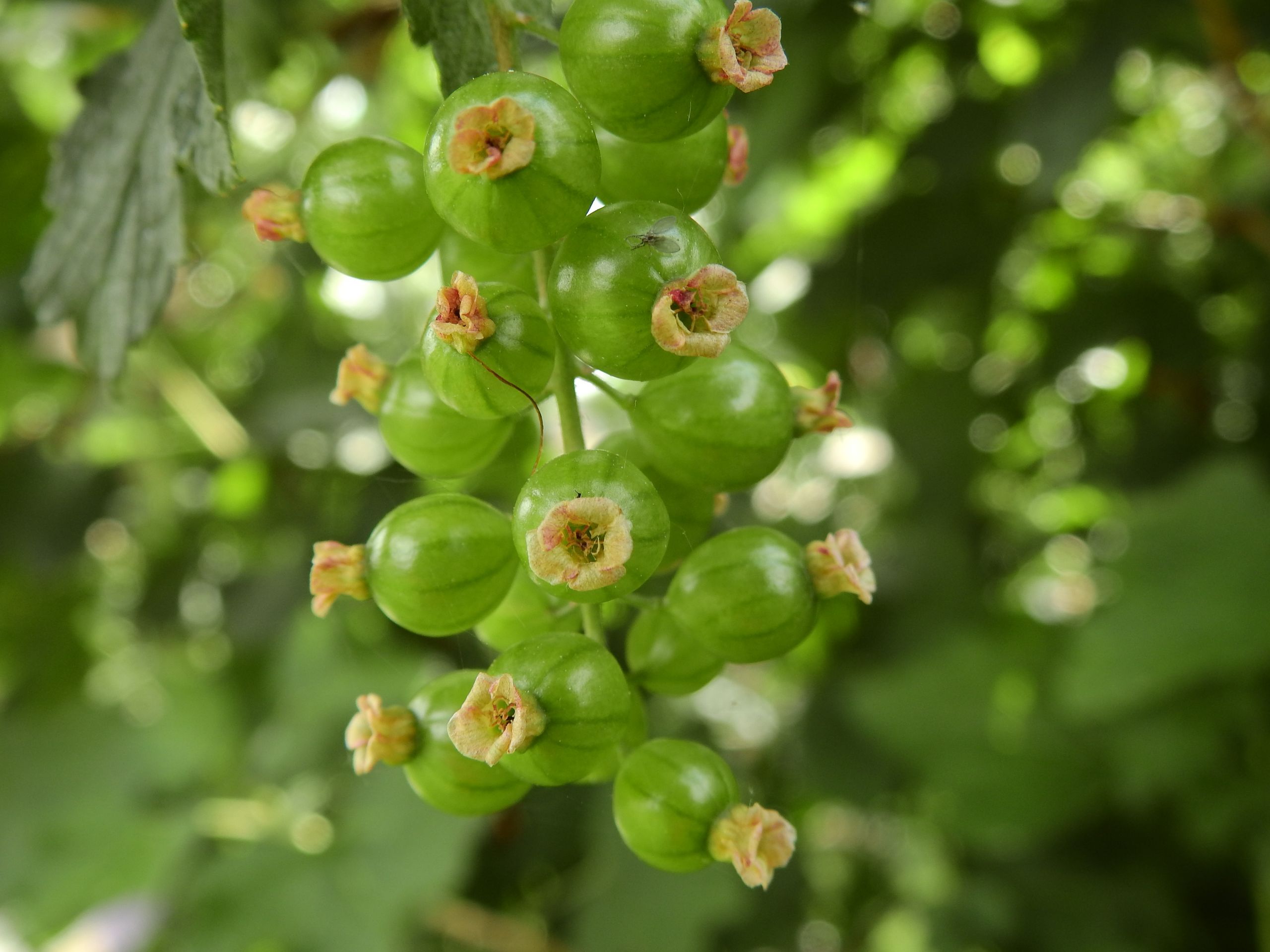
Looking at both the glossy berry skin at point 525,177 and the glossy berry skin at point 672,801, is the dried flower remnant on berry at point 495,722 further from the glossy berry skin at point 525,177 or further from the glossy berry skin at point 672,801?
the glossy berry skin at point 525,177

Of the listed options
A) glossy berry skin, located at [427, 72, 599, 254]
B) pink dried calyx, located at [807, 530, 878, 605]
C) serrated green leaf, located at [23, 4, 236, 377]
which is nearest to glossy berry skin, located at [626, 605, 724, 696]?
pink dried calyx, located at [807, 530, 878, 605]

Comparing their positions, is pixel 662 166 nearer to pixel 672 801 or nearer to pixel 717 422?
pixel 717 422

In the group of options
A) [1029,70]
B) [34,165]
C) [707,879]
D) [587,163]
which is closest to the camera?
[587,163]

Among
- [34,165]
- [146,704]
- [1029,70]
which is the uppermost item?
[1029,70]

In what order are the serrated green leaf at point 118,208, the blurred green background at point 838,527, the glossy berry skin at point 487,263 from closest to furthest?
the glossy berry skin at point 487,263 < the serrated green leaf at point 118,208 < the blurred green background at point 838,527

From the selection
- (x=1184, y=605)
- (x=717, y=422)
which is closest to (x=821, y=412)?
(x=717, y=422)

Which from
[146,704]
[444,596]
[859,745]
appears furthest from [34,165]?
[859,745]

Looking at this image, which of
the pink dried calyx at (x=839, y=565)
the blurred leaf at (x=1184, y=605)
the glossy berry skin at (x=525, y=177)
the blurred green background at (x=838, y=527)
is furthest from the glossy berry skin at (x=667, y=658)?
the blurred leaf at (x=1184, y=605)

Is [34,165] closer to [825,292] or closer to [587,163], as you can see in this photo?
[587,163]
